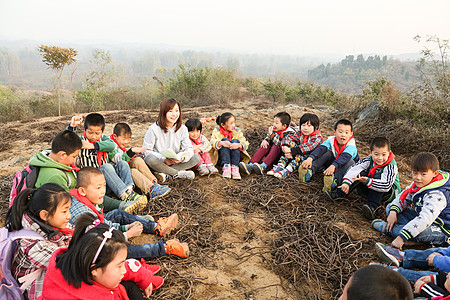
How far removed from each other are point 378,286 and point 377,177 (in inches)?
92.8

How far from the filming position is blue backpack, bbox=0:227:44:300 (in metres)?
1.72

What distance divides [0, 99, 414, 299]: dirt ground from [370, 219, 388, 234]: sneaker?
0.07 m

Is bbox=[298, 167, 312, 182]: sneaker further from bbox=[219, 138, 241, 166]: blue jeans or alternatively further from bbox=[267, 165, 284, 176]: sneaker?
bbox=[219, 138, 241, 166]: blue jeans

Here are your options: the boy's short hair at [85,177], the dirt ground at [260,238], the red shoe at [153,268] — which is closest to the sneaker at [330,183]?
the dirt ground at [260,238]

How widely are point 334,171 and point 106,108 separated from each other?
1136 centimetres

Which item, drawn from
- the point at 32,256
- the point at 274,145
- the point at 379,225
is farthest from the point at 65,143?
the point at 379,225

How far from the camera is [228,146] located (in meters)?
4.49

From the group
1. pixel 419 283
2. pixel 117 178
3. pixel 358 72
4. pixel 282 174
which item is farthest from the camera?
pixel 358 72

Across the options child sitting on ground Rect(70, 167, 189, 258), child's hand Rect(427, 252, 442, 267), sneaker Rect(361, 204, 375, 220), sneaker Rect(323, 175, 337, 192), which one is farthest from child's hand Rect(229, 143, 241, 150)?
child's hand Rect(427, 252, 442, 267)

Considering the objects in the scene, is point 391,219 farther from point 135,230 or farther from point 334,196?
point 135,230

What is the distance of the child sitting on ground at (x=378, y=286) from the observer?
51.3 inches

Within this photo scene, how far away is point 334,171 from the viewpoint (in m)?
3.78

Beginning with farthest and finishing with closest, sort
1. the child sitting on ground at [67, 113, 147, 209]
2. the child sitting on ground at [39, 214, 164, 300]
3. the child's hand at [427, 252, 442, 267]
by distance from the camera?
the child sitting on ground at [67, 113, 147, 209] < the child's hand at [427, 252, 442, 267] < the child sitting on ground at [39, 214, 164, 300]

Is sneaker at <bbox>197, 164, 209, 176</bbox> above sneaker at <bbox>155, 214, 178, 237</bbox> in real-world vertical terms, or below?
above
